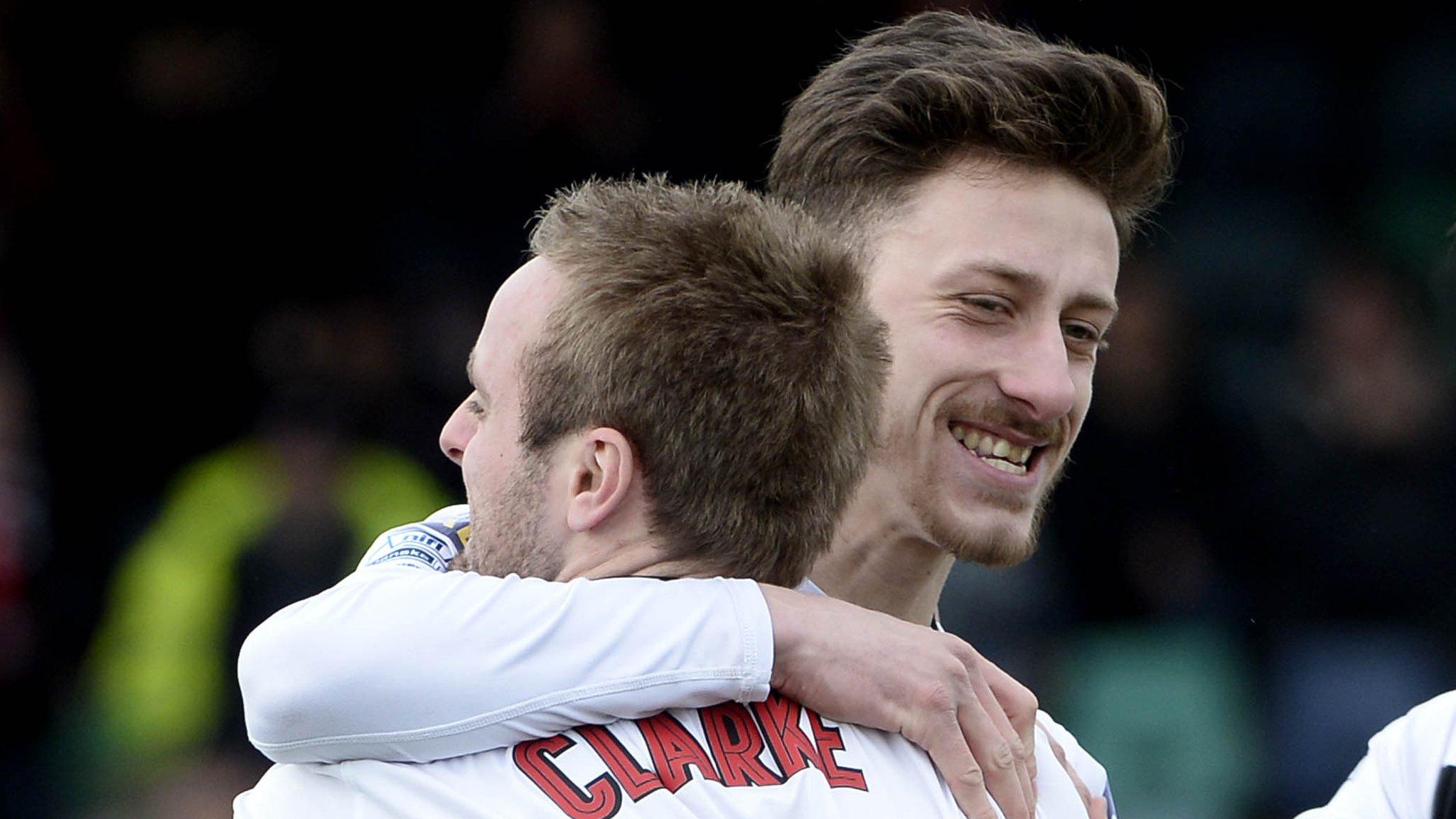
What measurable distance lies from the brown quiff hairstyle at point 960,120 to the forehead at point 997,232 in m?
0.03

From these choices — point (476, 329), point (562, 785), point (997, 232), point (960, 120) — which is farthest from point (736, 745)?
point (476, 329)

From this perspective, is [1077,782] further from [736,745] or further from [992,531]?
[736,745]

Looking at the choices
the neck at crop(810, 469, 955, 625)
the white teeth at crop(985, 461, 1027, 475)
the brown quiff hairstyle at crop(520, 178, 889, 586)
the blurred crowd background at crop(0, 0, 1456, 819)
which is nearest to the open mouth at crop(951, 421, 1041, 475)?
the white teeth at crop(985, 461, 1027, 475)

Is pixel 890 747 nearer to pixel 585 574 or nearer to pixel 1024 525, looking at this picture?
pixel 585 574

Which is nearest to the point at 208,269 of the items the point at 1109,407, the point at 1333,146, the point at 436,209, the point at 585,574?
the point at 436,209

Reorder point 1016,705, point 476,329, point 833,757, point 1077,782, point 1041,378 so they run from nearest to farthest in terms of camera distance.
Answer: point 833,757 < point 1016,705 < point 1077,782 < point 1041,378 < point 476,329

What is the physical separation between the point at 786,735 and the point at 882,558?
0.93 metres

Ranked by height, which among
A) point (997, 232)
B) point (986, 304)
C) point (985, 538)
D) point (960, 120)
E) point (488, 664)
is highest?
point (960, 120)

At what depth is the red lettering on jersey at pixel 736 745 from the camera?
191 cm

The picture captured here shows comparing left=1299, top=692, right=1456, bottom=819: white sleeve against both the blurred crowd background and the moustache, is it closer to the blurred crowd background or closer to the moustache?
the moustache

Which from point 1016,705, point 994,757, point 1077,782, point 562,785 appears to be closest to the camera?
point 562,785

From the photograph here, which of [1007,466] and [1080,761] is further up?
[1007,466]

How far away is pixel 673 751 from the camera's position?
1925mm

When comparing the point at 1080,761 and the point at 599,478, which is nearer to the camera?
the point at 599,478
